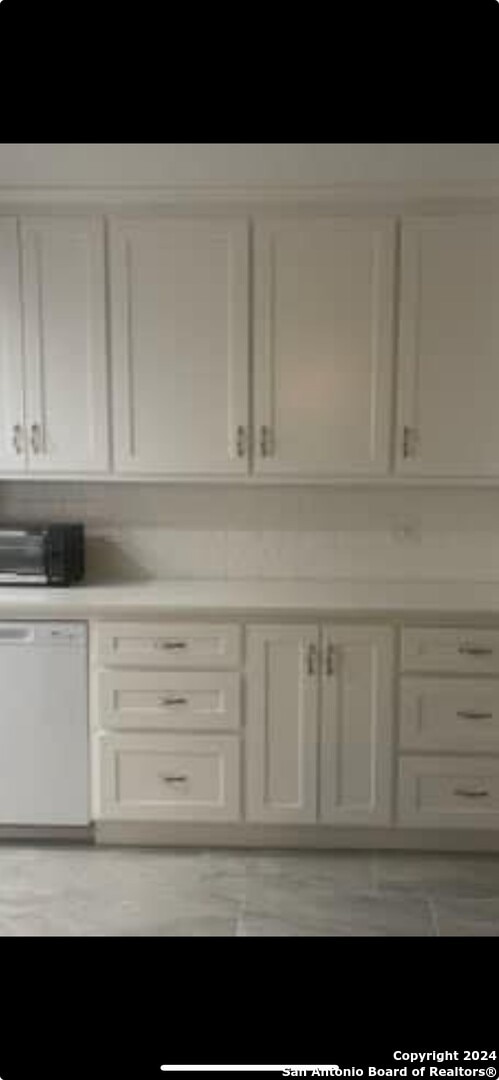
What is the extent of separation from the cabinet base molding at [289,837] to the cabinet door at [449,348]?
126 cm

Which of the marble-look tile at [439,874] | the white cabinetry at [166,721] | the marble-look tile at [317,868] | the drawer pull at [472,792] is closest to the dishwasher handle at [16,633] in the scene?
the white cabinetry at [166,721]

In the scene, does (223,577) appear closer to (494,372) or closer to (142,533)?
(142,533)

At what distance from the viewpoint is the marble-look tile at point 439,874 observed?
294cm

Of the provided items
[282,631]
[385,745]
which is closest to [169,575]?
[282,631]

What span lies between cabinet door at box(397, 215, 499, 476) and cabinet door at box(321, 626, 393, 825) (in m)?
0.68

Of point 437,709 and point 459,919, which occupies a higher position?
point 437,709

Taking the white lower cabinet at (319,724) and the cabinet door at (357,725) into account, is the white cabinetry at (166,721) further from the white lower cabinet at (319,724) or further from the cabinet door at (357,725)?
the cabinet door at (357,725)

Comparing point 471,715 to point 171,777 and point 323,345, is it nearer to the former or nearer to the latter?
point 171,777

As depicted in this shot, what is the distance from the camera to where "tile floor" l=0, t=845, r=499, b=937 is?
271 centimetres

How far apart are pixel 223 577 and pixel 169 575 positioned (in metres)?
0.22

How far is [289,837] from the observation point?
3207 mm
